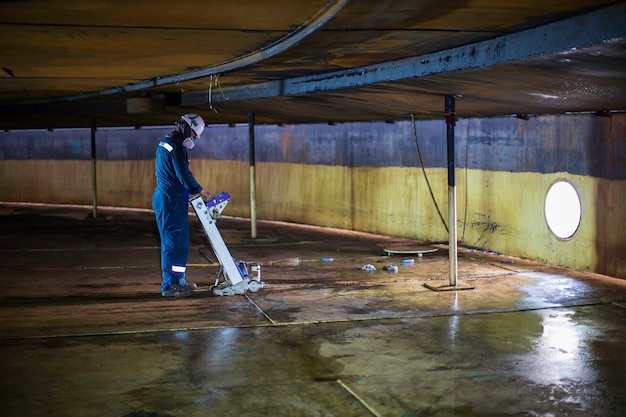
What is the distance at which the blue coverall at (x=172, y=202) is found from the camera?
7.94 metres

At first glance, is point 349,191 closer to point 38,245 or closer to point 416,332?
point 38,245

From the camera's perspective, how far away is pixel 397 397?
4.91 metres

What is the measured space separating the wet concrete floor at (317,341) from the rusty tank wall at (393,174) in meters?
0.65

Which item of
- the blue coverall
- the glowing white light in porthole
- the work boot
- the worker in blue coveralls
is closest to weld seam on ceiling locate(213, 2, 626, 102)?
the worker in blue coveralls

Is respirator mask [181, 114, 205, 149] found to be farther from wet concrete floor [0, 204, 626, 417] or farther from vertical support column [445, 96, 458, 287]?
vertical support column [445, 96, 458, 287]

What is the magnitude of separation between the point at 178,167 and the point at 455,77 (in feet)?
9.62

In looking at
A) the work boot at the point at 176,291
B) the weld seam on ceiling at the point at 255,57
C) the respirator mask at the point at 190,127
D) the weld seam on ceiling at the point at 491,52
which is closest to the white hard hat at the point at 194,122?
the respirator mask at the point at 190,127

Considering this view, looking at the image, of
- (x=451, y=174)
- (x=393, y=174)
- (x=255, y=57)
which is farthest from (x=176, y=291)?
(x=393, y=174)

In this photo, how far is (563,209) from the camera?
9.75 metres

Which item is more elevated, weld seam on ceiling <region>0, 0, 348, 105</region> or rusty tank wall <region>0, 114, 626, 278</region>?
weld seam on ceiling <region>0, 0, 348, 105</region>

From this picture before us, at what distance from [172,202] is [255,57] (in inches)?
72.5

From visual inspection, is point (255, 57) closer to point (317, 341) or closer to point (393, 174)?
point (317, 341)

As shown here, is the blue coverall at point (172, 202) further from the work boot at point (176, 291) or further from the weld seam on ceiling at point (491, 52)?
the weld seam on ceiling at point (491, 52)

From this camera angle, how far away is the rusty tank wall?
9.27 meters
